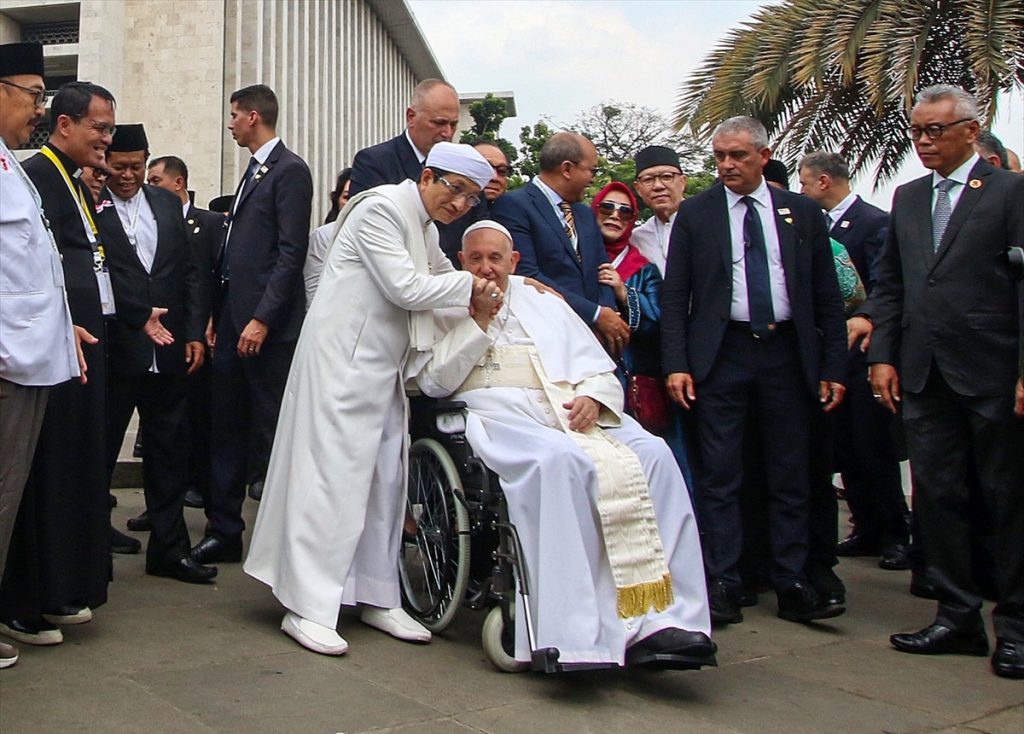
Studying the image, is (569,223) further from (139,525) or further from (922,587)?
(139,525)

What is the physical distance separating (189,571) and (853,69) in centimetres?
1124

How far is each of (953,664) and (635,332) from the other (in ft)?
6.73

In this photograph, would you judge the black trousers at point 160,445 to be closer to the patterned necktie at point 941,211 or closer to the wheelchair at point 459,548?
the wheelchair at point 459,548

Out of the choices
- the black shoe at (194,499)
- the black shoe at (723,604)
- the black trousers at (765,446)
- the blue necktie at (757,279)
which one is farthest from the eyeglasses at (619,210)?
the black shoe at (194,499)

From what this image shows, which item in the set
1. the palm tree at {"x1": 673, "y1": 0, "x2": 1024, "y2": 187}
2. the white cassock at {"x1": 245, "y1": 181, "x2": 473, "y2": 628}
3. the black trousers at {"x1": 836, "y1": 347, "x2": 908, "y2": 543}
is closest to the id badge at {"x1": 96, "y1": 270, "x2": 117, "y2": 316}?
the white cassock at {"x1": 245, "y1": 181, "x2": 473, "y2": 628}

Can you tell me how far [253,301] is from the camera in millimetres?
5703

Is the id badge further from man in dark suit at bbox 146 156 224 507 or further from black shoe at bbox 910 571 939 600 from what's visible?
black shoe at bbox 910 571 939 600

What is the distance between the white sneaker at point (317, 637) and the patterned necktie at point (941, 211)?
2842 millimetres

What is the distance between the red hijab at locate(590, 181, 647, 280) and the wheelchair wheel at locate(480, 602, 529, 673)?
2.21 m

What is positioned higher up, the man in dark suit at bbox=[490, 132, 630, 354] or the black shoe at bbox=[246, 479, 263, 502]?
the man in dark suit at bbox=[490, 132, 630, 354]

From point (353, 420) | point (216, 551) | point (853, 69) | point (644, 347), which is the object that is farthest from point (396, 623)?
point (853, 69)

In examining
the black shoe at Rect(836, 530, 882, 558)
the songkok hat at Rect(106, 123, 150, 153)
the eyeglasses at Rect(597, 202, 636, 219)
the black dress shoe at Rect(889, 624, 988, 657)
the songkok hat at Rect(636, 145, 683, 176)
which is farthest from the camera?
the black shoe at Rect(836, 530, 882, 558)

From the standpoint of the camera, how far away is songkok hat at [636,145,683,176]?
608cm

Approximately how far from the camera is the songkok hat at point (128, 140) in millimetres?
5809
